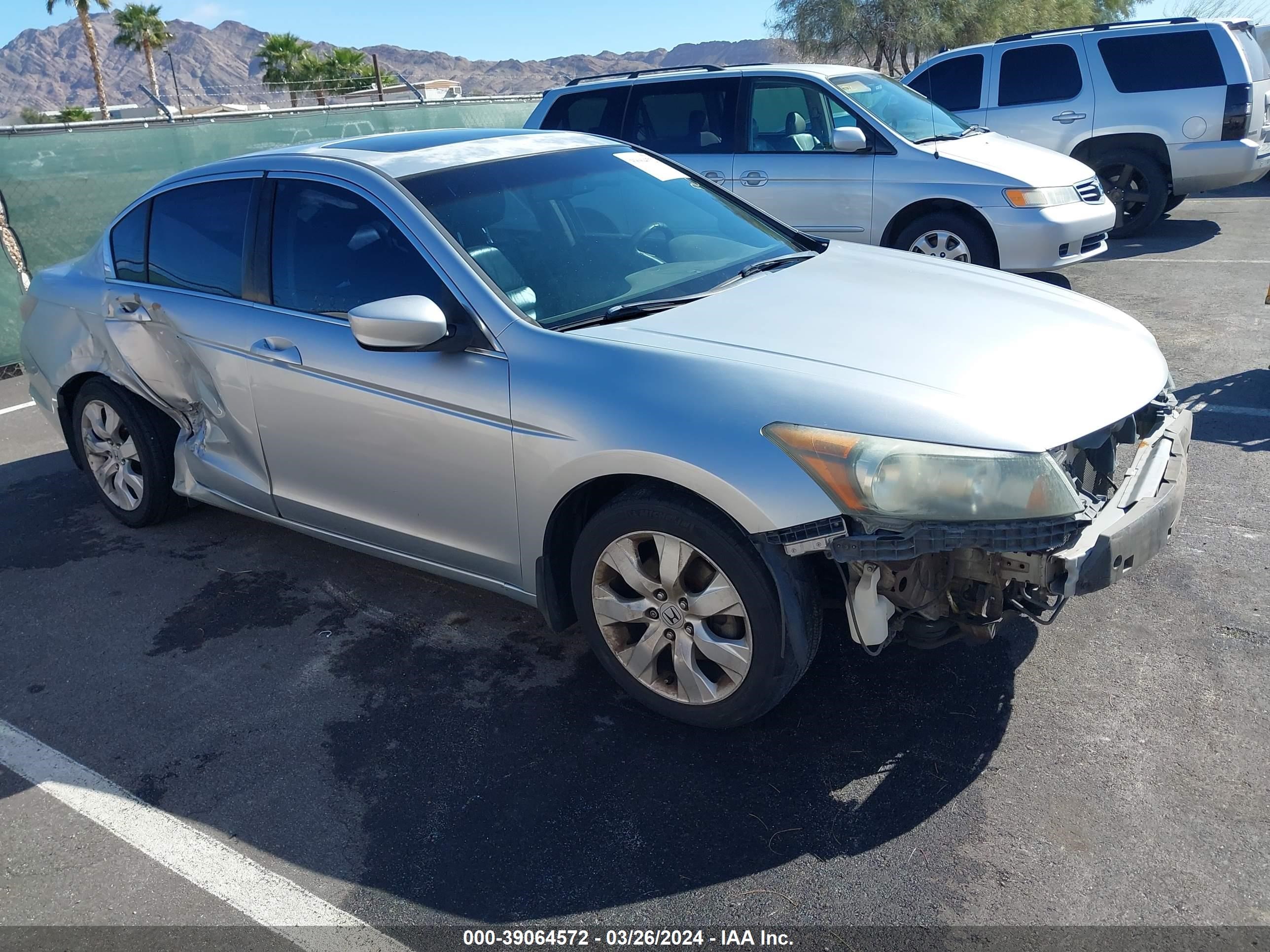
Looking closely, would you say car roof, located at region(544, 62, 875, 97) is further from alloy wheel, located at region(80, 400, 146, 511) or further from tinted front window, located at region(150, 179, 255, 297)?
alloy wheel, located at region(80, 400, 146, 511)

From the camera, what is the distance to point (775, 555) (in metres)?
2.86

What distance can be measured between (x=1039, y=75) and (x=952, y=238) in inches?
162

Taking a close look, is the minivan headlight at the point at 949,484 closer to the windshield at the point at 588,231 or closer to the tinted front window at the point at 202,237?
the windshield at the point at 588,231

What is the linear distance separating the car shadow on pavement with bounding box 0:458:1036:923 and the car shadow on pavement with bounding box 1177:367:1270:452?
2403mm

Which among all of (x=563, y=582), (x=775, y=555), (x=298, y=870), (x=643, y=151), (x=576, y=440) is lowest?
(x=298, y=870)

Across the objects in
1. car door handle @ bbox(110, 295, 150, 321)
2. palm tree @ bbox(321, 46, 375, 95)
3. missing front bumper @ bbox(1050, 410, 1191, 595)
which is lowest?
missing front bumper @ bbox(1050, 410, 1191, 595)

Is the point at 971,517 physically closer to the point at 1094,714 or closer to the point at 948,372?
the point at 948,372

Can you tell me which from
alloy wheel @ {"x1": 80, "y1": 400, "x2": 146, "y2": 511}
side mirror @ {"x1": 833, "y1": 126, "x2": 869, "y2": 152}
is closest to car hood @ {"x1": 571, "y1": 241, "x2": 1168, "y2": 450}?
alloy wheel @ {"x1": 80, "y1": 400, "x2": 146, "y2": 511}

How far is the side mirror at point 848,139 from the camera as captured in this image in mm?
7816

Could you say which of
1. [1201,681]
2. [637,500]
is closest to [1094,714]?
[1201,681]

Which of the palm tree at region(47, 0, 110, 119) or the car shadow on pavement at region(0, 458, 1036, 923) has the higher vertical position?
the palm tree at region(47, 0, 110, 119)

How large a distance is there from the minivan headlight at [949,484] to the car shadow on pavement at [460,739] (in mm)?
558

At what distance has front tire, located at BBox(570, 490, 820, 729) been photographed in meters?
2.91

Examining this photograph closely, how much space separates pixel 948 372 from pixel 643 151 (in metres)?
2.24
